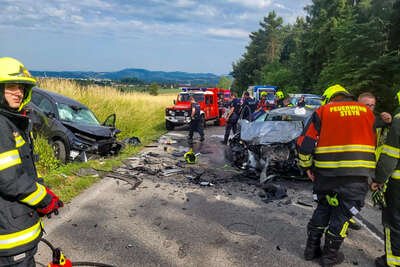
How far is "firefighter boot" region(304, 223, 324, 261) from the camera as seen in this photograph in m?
3.60

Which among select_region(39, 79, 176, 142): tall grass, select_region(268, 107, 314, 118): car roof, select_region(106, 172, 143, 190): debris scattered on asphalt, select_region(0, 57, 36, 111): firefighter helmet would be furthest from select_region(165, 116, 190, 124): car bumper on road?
select_region(0, 57, 36, 111): firefighter helmet

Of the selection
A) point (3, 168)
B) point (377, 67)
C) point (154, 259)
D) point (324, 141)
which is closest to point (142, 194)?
point (154, 259)

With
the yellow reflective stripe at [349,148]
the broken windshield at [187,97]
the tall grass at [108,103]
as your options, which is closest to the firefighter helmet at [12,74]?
the yellow reflective stripe at [349,148]

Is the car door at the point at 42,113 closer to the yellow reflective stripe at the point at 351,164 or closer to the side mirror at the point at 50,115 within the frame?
the side mirror at the point at 50,115

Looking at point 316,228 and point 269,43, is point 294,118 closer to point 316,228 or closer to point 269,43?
point 316,228

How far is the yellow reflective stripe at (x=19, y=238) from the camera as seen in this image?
1962 mm

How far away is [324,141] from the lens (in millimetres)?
3447

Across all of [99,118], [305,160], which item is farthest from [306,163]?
[99,118]

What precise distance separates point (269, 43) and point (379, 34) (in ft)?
160

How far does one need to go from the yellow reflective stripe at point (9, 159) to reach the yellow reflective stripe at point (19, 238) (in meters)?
0.43

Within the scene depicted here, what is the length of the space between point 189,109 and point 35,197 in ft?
Result: 48.0

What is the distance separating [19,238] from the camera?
78.8 inches

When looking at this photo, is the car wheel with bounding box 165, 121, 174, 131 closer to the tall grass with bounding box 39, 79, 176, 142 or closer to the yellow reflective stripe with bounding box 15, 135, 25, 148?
the tall grass with bounding box 39, 79, 176, 142

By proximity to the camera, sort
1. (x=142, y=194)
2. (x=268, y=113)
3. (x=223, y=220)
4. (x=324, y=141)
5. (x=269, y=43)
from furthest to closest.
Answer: (x=269, y=43) < (x=268, y=113) < (x=142, y=194) < (x=223, y=220) < (x=324, y=141)
